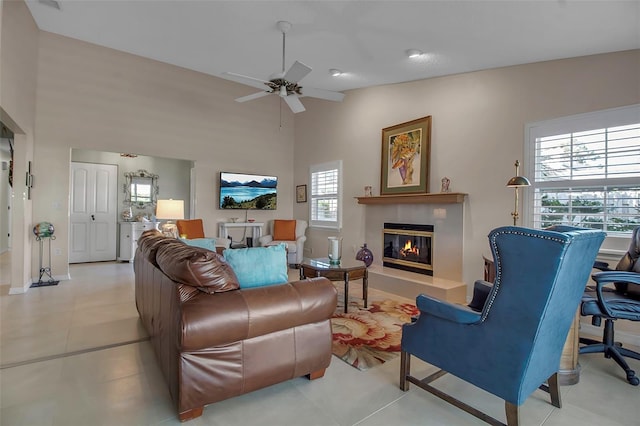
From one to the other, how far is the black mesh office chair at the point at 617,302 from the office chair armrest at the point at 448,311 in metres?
1.26

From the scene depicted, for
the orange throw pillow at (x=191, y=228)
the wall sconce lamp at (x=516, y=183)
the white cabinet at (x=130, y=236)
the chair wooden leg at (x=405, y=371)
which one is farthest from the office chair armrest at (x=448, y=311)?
the white cabinet at (x=130, y=236)

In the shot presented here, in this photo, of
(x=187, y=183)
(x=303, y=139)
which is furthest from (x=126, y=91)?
(x=303, y=139)

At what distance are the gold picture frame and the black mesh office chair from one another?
2421mm

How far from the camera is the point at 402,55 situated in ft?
13.3

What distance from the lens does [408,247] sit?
5.03m

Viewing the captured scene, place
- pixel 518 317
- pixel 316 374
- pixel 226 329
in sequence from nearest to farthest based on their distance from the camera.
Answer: pixel 518 317 → pixel 226 329 → pixel 316 374

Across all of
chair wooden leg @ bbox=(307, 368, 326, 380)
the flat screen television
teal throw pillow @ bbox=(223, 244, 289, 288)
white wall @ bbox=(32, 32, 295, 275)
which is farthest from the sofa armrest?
the flat screen television

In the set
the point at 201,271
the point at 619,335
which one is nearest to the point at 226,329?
the point at 201,271

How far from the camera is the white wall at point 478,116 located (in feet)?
10.8

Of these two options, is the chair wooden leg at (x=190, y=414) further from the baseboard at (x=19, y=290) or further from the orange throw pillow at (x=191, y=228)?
the orange throw pillow at (x=191, y=228)

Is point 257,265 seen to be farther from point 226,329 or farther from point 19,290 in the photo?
point 19,290

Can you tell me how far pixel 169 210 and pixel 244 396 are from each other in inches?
163

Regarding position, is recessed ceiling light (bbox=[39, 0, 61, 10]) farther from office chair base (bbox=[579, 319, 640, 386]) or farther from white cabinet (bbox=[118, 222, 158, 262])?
office chair base (bbox=[579, 319, 640, 386])

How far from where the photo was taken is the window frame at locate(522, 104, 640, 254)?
306 cm
